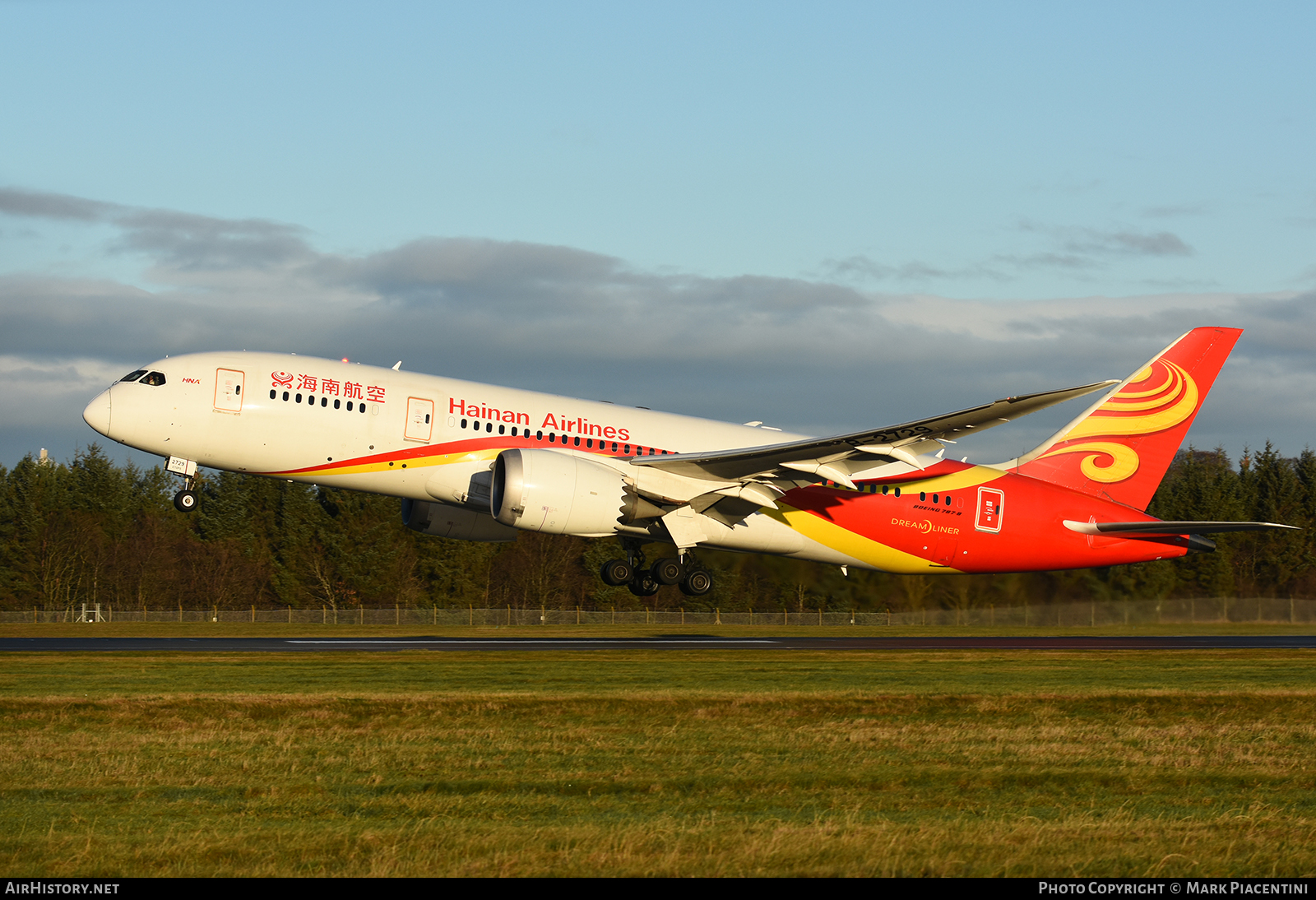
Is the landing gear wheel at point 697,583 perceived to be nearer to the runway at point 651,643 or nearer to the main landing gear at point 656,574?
the main landing gear at point 656,574

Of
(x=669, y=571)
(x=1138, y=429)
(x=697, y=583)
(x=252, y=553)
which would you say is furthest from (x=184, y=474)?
(x=252, y=553)

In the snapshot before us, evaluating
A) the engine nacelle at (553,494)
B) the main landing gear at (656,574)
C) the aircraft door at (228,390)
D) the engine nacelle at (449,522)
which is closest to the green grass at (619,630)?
the engine nacelle at (449,522)

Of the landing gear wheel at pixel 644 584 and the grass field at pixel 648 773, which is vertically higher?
the landing gear wheel at pixel 644 584

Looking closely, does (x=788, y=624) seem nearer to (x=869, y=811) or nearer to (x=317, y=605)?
(x=317, y=605)

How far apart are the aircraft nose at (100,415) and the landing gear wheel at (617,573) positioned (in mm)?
13665

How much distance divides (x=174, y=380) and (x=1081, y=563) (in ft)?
86.7

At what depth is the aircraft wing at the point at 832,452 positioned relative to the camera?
2989cm

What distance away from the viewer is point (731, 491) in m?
34.6

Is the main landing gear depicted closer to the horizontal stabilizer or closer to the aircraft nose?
the horizontal stabilizer

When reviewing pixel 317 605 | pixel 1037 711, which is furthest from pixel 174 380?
pixel 317 605

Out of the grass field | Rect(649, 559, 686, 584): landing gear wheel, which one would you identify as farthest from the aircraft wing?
the grass field

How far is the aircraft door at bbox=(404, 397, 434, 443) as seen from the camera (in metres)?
33.2

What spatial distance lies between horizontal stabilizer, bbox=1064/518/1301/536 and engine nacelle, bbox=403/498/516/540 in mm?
17032
